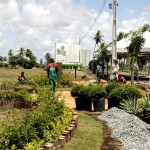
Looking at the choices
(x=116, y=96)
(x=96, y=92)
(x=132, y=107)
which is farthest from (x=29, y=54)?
(x=132, y=107)

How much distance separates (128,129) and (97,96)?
4.46 meters

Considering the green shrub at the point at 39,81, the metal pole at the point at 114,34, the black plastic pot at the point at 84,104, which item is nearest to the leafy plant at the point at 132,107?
the black plastic pot at the point at 84,104

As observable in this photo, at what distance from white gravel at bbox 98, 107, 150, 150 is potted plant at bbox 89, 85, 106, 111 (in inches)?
45.5

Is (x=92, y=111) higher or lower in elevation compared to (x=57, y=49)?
lower

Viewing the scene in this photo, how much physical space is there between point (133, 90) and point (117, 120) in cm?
268

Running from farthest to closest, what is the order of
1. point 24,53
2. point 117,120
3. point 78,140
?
point 24,53, point 117,120, point 78,140

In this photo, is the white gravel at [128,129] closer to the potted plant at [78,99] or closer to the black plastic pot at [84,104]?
the black plastic pot at [84,104]

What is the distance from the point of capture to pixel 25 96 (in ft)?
47.3

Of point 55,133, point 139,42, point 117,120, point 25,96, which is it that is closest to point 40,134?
point 55,133

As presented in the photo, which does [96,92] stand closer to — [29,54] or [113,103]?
[113,103]

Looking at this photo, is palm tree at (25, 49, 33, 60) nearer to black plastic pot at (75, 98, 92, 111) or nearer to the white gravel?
black plastic pot at (75, 98, 92, 111)

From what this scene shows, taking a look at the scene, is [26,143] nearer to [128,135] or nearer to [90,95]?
[128,135]

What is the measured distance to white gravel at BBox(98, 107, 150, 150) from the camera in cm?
966

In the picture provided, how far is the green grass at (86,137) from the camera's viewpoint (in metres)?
8.59
